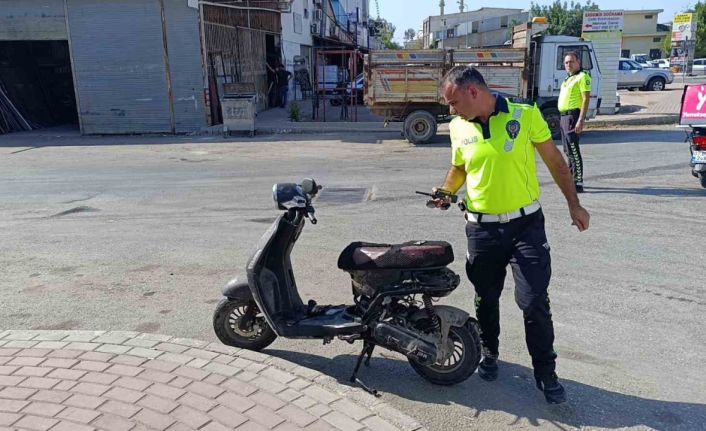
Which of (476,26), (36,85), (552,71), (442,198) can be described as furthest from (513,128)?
(476,26)

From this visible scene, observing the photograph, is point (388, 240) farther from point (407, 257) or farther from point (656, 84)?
point (656, 84)

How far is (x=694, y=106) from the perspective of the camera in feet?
27.8

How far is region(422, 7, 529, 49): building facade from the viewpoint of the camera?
83.9 feet

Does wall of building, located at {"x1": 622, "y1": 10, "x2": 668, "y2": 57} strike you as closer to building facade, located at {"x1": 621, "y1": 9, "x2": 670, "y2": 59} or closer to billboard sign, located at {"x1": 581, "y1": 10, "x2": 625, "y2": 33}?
building facade, located at {"x1": 621, "y1": 9, "x2": 670, "y2": 59}

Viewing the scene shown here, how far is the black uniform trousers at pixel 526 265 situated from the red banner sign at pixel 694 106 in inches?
253

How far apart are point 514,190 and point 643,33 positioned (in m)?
87.0

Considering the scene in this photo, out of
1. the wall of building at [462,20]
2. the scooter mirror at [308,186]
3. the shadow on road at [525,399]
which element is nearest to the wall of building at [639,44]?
the wall of building at [462,20]

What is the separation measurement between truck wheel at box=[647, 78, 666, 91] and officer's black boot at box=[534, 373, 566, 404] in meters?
Answer: 33.2

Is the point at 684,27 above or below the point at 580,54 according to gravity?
above

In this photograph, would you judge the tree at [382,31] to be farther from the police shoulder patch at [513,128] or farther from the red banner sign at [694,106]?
the police shoulder patch at [513,128]

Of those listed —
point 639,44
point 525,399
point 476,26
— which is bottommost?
point 525,399

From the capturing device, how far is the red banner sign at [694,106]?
8.37 meters

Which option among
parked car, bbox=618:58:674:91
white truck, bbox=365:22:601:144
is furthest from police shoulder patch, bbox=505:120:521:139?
parked car, bbox=618:58:674:91

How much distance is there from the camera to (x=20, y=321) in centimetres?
465
